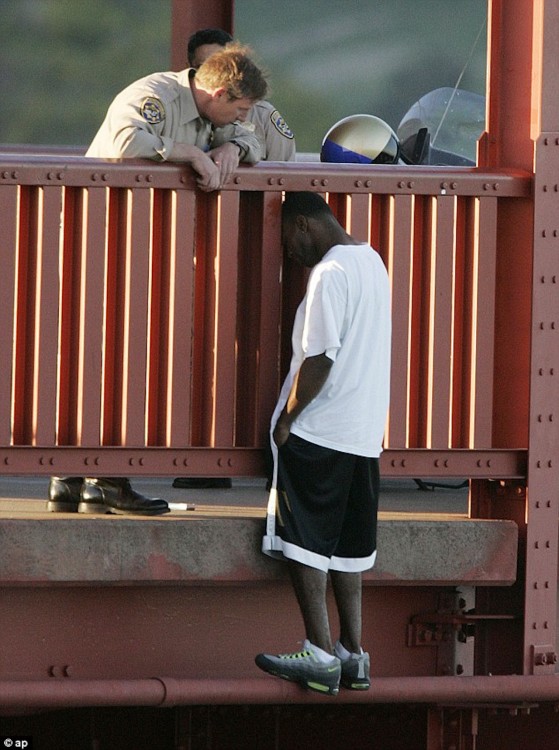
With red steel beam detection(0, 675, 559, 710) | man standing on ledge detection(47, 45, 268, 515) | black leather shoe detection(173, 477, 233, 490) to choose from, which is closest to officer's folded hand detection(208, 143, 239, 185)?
man standing on ledge detection(47, 45, 268, 515)

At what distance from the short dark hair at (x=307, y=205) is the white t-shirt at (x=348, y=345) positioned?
6.5 inches

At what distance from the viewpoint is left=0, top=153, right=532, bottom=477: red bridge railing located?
5.59m

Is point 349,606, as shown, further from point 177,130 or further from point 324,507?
point 177,130

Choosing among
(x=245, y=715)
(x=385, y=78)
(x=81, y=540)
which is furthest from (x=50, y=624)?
(x=385, y=78)

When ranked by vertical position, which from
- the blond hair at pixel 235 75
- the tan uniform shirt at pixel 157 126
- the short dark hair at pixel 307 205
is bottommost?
the short dark hair at pixel 307 205

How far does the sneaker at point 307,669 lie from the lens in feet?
17.8

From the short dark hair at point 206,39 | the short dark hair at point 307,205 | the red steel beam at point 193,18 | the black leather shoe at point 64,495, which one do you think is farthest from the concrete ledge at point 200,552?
the red steel beam at point 193,18

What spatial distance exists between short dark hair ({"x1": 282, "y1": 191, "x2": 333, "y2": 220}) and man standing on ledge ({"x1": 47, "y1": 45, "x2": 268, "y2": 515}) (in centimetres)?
27

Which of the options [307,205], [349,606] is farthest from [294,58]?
[349,606]

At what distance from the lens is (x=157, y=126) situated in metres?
5.80

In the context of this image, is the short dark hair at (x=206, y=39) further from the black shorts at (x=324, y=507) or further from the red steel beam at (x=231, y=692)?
the red steel beam at (x=231, y=692)

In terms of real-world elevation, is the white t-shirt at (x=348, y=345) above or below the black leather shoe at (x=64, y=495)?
above

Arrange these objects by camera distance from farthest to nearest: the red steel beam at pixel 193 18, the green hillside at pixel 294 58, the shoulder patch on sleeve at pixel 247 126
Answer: the green hillside at pixel 294 58 < the red steel beam at pixel 193 18 < the shoulder patch on sleeve at pixel 247 126

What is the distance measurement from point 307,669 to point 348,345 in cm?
108
